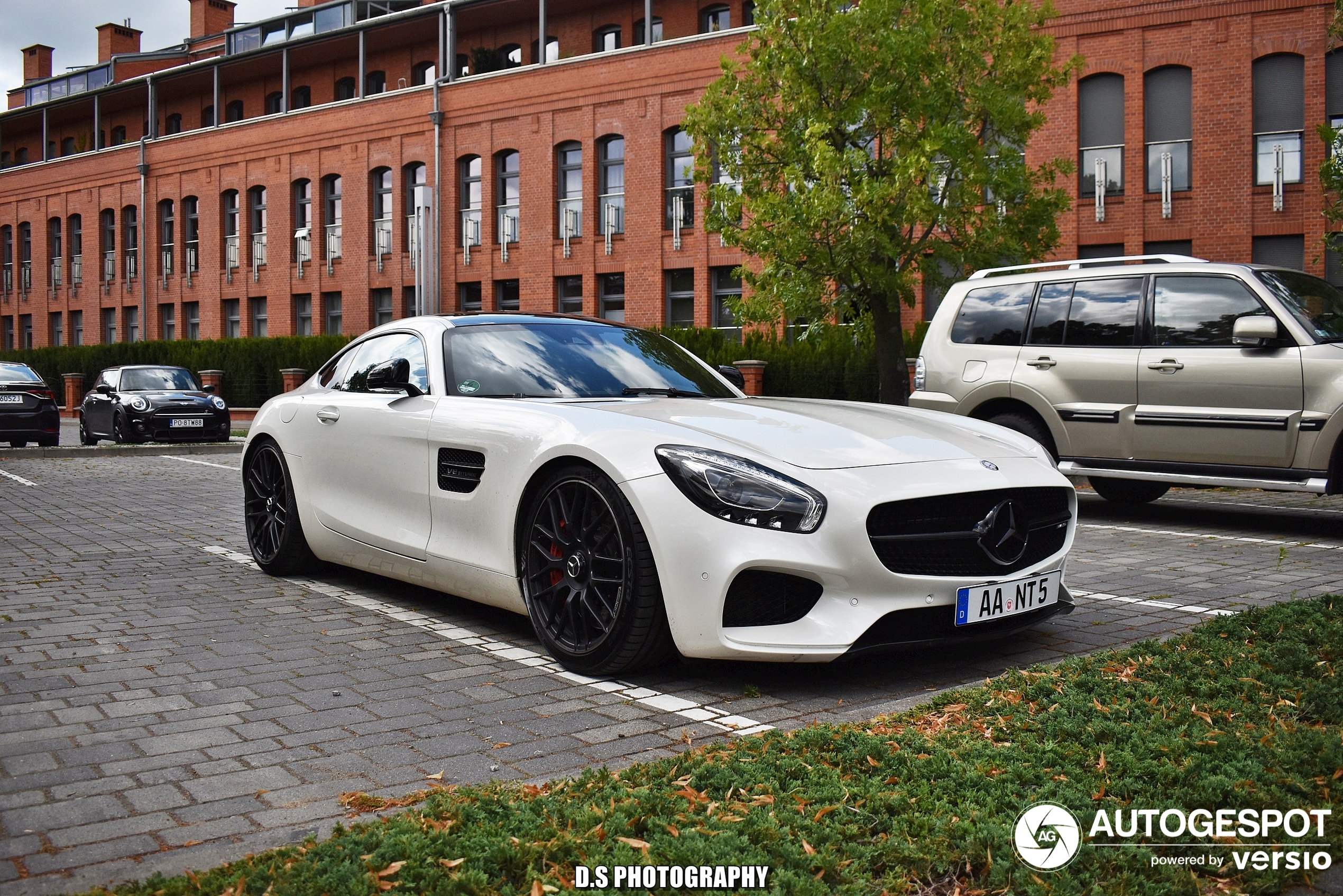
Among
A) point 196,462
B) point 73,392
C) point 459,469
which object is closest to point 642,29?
point 196,462

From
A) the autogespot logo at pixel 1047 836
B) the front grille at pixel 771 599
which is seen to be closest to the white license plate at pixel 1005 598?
the front grille at pixel 771 599

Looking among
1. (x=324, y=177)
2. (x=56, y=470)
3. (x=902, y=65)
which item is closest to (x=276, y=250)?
(x=324, y=177)

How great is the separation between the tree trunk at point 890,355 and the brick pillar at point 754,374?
6.21m

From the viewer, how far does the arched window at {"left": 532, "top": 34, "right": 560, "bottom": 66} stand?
37.2 m

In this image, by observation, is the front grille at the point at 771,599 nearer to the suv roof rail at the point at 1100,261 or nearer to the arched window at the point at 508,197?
the suv roof rail at the point at 1100,261

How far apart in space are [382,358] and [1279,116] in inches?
936

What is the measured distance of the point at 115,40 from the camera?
5922 centimetres

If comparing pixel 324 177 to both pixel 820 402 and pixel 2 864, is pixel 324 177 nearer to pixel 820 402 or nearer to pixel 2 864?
pixel 820 402

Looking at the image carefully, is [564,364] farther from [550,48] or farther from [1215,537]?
[550,48]

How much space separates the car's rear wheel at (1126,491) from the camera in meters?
11.2

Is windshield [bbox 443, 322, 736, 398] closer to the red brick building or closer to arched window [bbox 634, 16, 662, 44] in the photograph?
the red brick building

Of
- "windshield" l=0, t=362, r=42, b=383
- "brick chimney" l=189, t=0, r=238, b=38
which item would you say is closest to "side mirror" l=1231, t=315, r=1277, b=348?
"windshield" l=0, t=362, r=42, b=383

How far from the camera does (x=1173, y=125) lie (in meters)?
25.9

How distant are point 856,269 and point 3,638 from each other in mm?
13302
